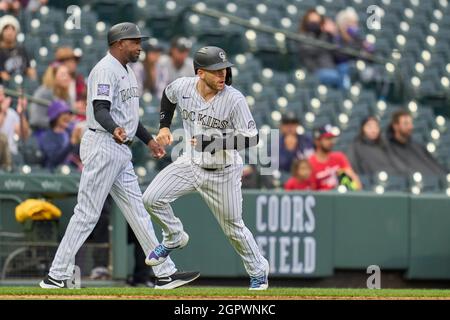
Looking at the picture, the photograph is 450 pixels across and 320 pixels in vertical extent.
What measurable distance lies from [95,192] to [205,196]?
788mm

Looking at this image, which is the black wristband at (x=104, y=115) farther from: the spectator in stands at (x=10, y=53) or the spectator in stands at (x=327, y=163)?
the spectator in stands at (x=327, y=163)

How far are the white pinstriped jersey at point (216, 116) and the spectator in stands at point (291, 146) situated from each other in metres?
3.99

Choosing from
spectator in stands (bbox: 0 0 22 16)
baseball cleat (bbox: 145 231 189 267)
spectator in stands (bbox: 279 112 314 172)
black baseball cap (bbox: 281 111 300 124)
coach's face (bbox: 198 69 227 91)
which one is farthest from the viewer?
black baseball cap (bbox: 281 111 300 124)

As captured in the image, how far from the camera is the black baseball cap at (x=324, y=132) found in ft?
41.7

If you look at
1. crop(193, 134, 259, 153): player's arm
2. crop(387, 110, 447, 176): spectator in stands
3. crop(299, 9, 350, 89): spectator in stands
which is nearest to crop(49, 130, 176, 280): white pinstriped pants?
crop(193, 134, 259, 153): player's arm

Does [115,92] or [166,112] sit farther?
[166,112]

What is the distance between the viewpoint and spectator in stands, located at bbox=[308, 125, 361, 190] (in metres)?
12.7

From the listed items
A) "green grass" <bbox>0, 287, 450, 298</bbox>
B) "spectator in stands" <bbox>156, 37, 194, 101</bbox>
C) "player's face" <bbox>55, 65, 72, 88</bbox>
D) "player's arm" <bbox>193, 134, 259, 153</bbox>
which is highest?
"spectator in stands" <bbox>156, 37, 194, 101</bbox>

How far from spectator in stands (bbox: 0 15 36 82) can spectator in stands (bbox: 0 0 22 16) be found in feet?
0.63

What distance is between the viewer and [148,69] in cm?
1305

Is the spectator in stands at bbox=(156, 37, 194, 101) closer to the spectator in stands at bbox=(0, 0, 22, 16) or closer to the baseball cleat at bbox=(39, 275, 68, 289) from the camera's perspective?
the spectator in stands at bbox=(0, 0, 22, 16)

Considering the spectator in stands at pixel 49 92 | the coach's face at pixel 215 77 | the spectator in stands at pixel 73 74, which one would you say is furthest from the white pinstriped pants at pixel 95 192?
the spectator in stands at pixel 73 74

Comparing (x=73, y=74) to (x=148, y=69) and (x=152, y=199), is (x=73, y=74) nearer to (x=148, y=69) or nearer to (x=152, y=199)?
(x=148, y=69)

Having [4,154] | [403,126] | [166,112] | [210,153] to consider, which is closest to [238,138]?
[210,153]
